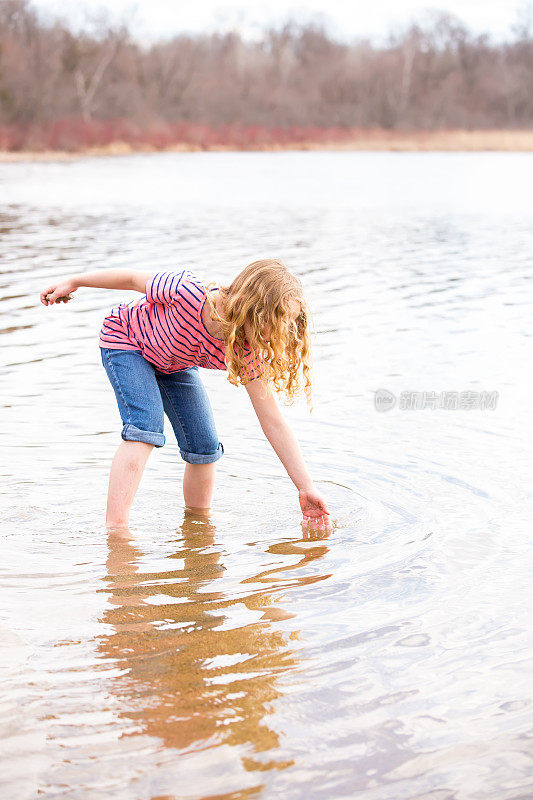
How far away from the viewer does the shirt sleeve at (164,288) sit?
10.9 feet

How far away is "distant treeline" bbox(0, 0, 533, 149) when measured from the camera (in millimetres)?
47088

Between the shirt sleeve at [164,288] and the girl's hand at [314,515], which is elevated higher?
the shirt sleeve at [164,288]

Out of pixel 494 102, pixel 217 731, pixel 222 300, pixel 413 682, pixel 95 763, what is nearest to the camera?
pixel 95 763

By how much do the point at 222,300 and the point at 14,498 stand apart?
1.51m

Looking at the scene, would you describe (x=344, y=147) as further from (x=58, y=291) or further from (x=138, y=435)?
(x=138, y=435)

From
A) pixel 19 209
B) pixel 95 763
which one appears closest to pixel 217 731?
pixel 95 763

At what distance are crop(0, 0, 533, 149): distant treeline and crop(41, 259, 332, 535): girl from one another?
3465cm

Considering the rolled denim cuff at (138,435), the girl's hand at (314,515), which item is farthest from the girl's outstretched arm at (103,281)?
the girl's hand at (314,515)

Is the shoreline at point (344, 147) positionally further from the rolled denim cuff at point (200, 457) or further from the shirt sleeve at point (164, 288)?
the shirt sleeve at point (164, 288)

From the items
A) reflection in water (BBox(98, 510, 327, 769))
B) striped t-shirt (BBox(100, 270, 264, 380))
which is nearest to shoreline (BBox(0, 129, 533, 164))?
striped t-shirt (BBox(100, 270, 264, 380))

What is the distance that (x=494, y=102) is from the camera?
6831cm

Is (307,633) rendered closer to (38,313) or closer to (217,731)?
(217,731)

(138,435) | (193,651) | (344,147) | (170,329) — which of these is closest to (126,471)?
(138,435)

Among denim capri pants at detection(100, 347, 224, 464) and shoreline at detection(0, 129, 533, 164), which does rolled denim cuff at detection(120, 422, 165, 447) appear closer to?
denim capri pants at detection(100, 347, 224, 464)
